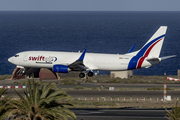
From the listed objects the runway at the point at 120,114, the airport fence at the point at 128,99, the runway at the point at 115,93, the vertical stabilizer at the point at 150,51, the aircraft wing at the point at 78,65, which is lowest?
the runway at the point at 120,114

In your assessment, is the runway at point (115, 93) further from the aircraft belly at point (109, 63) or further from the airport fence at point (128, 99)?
the aircraft belly at point (109, 63)

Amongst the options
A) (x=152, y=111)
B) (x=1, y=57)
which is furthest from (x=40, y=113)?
(x=1, y=57)

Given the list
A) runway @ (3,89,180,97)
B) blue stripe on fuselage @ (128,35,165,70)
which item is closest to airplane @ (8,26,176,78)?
blue stripe on fuselage @ (128,35,165,70)

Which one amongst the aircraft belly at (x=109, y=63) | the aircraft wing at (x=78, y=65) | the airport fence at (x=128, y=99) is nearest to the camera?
the airport fence at (x=128, y=99)

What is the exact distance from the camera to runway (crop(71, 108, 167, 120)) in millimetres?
48969

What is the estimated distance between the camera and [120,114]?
51688mm

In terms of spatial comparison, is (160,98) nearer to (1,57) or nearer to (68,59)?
(68,59)

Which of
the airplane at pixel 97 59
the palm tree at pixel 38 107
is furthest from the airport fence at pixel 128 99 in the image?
the palm tree at pixel 38 107

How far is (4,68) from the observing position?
138125mm

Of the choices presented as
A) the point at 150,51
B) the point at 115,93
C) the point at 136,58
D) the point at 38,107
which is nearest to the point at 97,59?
the point at 136,58

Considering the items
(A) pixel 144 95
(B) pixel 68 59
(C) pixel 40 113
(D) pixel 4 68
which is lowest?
(C) pixel 40 113

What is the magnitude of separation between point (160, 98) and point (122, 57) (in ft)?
32.9

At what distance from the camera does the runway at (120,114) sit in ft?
161

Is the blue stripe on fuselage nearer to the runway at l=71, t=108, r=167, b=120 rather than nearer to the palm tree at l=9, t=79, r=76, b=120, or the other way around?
the runway at l=71, t=108, r=167, b=120
